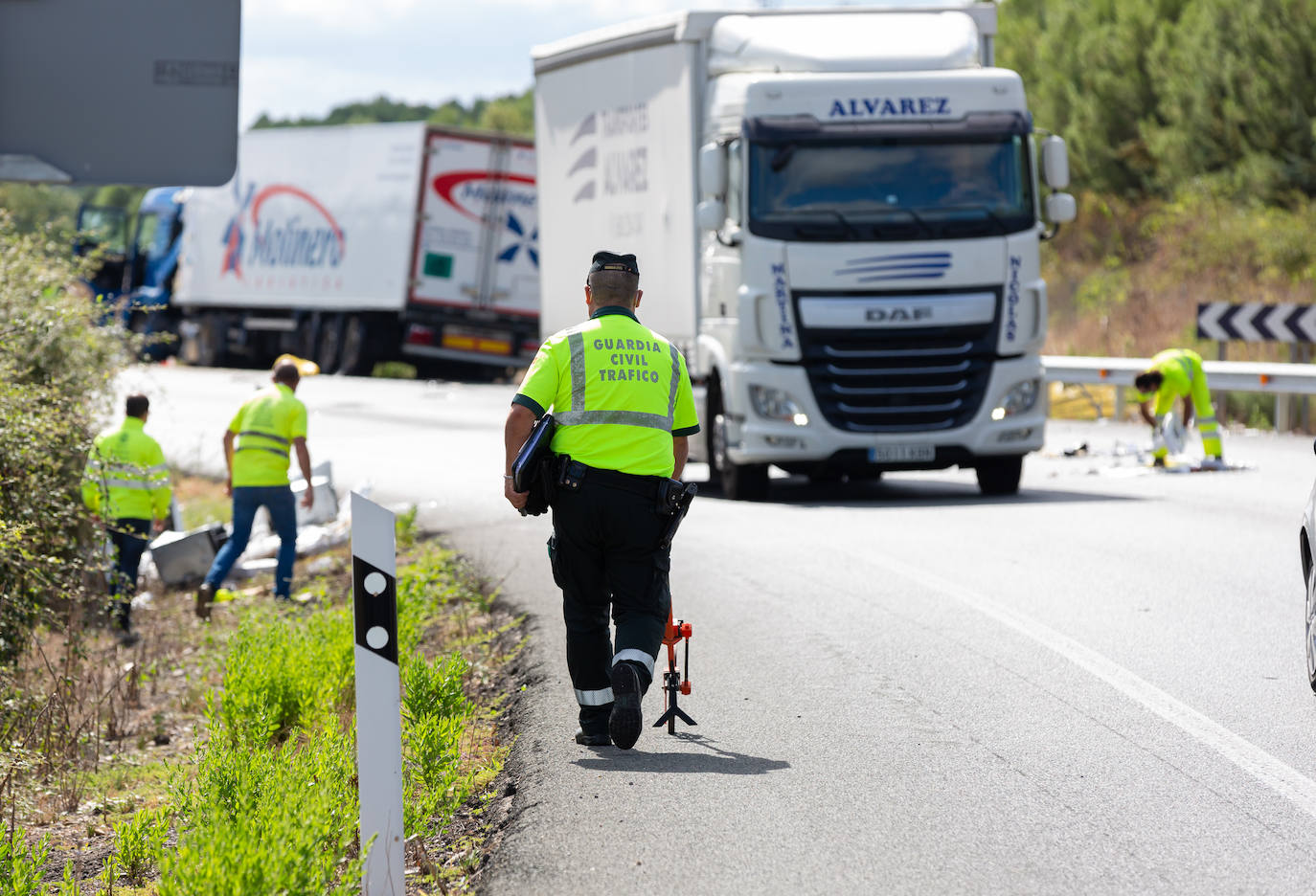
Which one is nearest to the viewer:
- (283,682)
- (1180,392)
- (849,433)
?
(283,682)

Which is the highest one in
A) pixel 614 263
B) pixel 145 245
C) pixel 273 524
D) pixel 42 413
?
pixel 145 245

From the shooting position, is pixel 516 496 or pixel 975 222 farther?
pixel 975 222

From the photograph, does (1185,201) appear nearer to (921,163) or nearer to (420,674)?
(921,163)

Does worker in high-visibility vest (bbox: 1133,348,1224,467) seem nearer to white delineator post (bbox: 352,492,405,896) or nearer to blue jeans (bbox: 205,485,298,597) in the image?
blue jeans (bbox: 205,485,298,597)

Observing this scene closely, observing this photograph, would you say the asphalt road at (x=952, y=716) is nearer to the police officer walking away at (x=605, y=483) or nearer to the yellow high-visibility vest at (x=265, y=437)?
the police officer walking away at (x=605, y=483)

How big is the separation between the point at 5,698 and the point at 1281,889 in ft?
18.2

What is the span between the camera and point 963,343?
591 inches

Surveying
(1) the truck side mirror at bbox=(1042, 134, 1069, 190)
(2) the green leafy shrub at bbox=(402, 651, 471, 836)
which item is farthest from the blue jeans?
(1) the truck side mirror at bbox=(1042, 134, 1069, 190)

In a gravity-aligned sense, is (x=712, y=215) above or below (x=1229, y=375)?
above

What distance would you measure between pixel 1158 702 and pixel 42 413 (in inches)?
201

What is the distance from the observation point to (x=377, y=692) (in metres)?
5.01

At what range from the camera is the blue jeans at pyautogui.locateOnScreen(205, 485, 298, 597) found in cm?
1240

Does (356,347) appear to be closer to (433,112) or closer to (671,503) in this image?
(671,503)

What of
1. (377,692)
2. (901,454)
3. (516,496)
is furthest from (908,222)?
(377,692)
